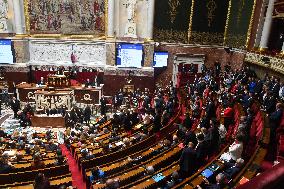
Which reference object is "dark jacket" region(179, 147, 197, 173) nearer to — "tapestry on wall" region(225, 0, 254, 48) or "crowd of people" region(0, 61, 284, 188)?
"crowd of people" region(0, 61, 284, 188)

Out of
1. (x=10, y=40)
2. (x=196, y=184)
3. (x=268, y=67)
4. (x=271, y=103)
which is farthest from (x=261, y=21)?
(x=10, y=40)

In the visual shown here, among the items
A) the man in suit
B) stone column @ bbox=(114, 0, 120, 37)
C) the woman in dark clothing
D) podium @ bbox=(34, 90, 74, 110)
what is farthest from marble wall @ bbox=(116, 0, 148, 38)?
the woman in dark clothing

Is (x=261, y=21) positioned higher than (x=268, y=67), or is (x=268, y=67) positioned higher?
(x=261, y=21)

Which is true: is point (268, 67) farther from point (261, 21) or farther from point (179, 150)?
point (179, 150)

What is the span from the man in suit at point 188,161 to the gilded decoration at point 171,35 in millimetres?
14595

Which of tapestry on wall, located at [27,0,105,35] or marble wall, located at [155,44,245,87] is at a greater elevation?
tapestry on wall, located at [27,0,105,35]

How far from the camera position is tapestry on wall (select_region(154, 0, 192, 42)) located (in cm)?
1964

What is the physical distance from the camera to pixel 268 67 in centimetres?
1429

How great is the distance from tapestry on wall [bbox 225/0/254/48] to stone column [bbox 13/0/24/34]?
15.1 meters

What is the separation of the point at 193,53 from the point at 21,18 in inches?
506

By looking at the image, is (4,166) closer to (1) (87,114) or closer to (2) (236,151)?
(2) (236,151)

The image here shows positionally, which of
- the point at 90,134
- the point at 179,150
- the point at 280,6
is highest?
the point at 280,6

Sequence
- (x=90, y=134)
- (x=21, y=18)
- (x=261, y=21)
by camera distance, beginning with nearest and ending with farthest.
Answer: (x=90, y=134) → (x=261, y=21) → (x=21, y=18)

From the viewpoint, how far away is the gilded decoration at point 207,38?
794 inches
